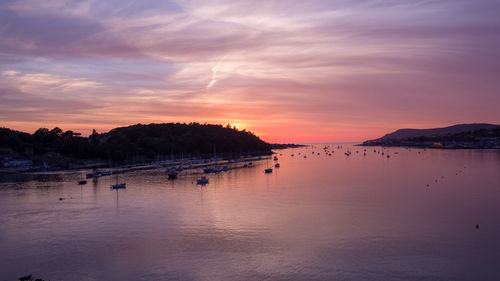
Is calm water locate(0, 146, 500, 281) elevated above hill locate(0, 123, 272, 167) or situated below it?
below

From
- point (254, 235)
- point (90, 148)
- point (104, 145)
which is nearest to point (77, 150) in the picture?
point (90, 148)

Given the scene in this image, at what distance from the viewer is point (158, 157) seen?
142 meters

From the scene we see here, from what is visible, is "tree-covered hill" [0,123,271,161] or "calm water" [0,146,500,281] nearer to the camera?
"calm water" [0,146,500,281]

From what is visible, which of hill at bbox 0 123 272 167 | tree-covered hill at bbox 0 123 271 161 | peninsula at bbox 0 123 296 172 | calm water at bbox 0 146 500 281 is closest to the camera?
calm water at bbox 0 146 500 281

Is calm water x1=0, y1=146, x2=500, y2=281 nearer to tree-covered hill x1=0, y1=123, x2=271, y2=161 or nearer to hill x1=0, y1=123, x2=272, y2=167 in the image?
hill x1=0, y1=123, x2=272, y2=167

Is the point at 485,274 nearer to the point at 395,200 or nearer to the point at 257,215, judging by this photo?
the point at 257,215

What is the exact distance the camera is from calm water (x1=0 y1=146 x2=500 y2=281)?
78.3 feet

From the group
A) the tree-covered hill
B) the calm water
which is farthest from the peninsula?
the calm water

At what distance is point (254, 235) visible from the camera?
31.6 m

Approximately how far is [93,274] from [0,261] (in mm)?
8023

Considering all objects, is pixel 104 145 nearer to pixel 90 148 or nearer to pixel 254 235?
pixel 90 148

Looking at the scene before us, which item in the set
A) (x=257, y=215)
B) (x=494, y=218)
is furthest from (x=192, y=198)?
(x=494, y=218)

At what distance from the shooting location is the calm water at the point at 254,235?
23.9 meters

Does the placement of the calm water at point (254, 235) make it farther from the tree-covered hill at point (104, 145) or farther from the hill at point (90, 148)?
the tree-covered hill at point (104, 145)
